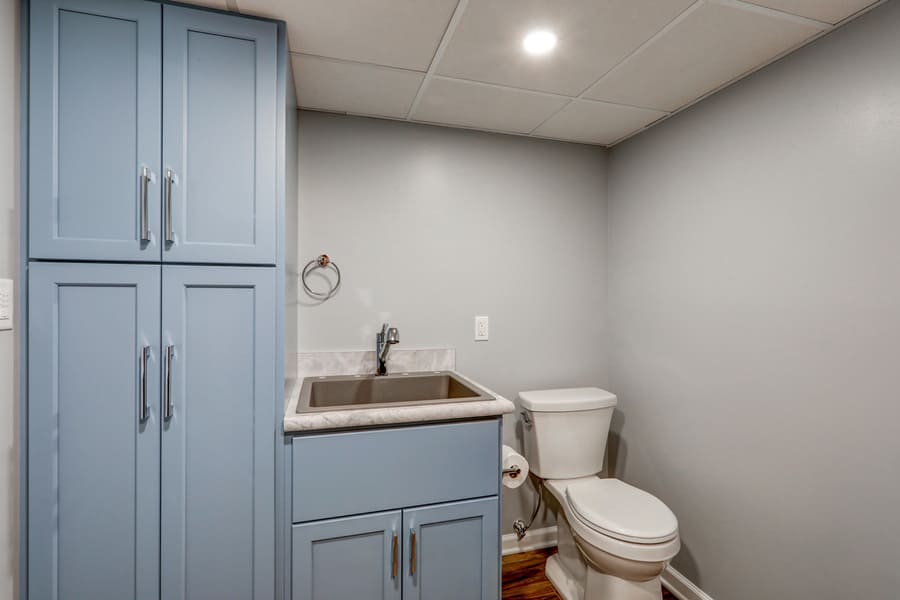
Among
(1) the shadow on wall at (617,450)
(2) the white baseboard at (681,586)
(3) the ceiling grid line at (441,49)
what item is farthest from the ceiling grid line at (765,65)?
(2) the white baseboard at (681,586)

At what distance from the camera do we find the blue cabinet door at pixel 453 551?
1440 mm

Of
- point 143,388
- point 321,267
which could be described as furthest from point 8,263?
point 321,267

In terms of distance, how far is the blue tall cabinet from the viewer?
1.16m

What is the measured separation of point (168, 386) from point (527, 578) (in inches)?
70.1

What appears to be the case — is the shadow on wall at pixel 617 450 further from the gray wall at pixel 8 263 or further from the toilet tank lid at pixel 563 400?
the gray wall at pixel 8 263

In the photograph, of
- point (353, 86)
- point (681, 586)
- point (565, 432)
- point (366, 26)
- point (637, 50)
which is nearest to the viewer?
point (366, 26)

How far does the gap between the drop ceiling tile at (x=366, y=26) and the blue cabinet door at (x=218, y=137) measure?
3.9 inches

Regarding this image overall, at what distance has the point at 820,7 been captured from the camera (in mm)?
1221

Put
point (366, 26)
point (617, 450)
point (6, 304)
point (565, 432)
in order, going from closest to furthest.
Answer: point (6, 304), point (366, 26), point (565, 432), point (617, 450)

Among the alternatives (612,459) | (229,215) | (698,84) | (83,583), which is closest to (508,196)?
(698,84)

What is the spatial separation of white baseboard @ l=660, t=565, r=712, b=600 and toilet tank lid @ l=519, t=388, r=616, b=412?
776 millimetres

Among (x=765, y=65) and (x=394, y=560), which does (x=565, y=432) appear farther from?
(x=765, y=65)

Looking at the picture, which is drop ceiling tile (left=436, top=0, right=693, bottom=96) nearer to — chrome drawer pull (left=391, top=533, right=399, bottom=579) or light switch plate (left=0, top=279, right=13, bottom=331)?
light switch plate (left=0, top=279, right=13, bottom=331)

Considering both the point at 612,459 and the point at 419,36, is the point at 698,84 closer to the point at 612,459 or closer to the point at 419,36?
the point at 419,36
